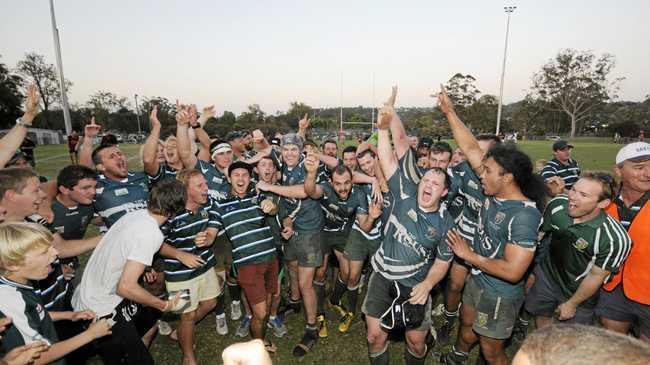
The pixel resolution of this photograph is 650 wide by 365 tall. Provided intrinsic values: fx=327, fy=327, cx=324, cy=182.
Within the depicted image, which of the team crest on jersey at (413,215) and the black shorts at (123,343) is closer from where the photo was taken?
the black shorts at (123,343)

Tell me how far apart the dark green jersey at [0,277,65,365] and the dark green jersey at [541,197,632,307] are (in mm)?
4469

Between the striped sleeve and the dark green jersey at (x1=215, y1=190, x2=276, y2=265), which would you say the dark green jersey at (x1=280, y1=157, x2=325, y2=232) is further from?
the striped sleeve

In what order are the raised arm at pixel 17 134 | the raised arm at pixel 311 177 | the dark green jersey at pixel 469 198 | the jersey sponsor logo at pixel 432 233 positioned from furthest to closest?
the dark green jersey at pixel 469 198
the raised arm at pixel 311 177
the raised arm at pixel 17 134
the jersey sponsor logo at pixel 432 233

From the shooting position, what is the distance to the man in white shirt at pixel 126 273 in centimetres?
271

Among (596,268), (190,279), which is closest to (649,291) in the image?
(596,268)

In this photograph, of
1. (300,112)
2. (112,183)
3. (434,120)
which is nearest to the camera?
(112,183)

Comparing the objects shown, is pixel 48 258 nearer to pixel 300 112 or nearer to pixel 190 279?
pixel 190 279

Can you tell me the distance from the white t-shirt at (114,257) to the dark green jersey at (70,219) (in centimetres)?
137

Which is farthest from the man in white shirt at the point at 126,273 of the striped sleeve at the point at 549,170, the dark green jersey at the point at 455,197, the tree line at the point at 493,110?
the tree line at the point at 493,110

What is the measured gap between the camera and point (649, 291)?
3059mm

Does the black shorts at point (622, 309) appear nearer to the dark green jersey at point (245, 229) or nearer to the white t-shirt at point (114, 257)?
the dark green jersey at point (245, 229)

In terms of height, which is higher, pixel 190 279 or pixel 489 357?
pixel 190 279

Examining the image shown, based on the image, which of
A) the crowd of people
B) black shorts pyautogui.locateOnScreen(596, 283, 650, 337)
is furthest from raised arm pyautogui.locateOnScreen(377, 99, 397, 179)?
black shorts pyautogui.locateOnScreen(596, 283, 650, 337)

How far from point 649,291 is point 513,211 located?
4.93 feet
